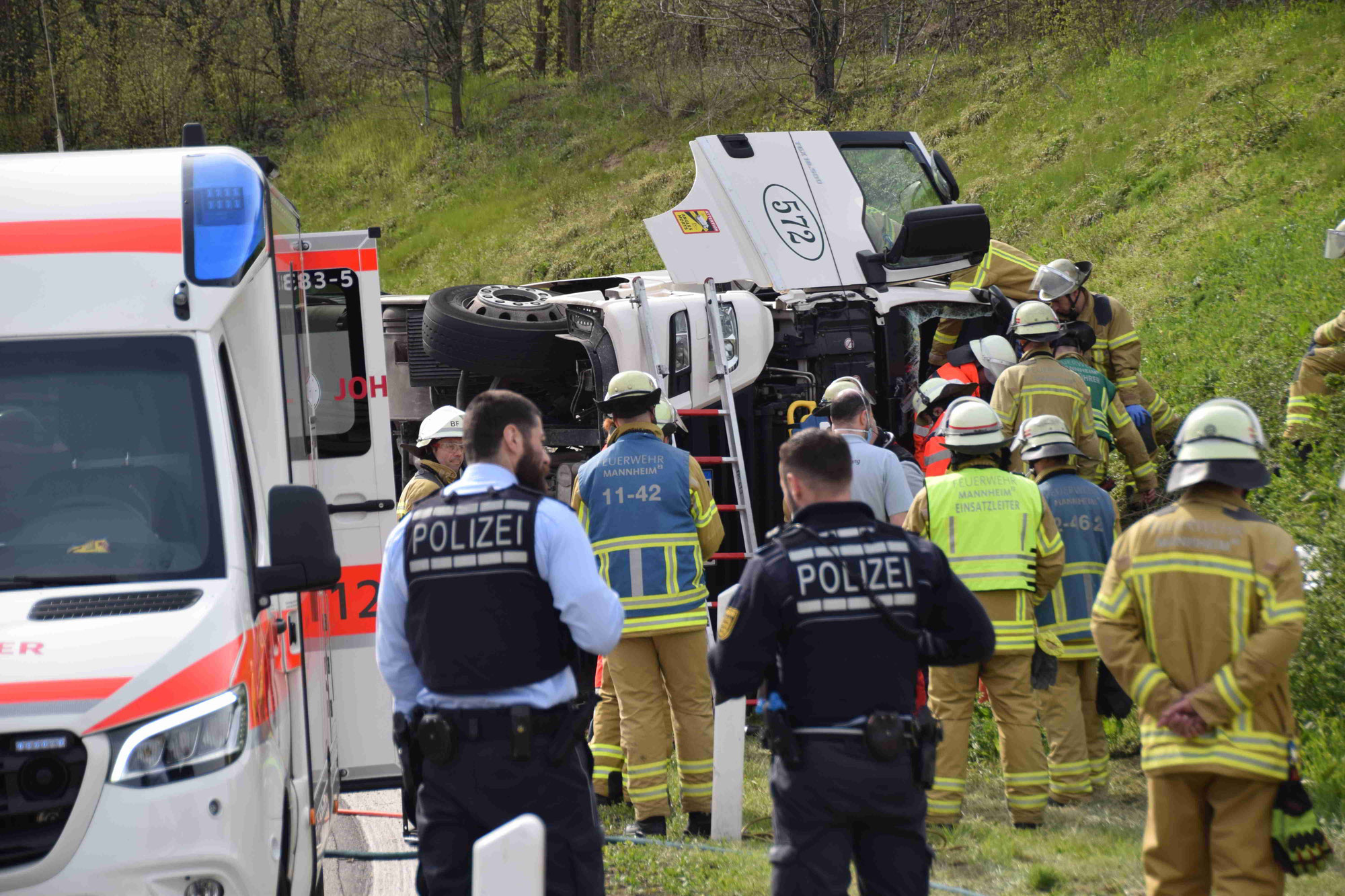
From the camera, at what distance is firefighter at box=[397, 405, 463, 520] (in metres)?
6.52

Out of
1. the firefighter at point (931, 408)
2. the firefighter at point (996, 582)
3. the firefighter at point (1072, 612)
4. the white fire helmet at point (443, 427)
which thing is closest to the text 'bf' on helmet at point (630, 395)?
the white fire helmet at point (443, 427)

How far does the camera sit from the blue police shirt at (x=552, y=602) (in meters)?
3.66

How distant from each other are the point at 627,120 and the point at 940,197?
55.9 feet

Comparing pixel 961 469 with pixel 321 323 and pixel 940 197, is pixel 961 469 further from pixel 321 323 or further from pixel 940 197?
pixel 940 197

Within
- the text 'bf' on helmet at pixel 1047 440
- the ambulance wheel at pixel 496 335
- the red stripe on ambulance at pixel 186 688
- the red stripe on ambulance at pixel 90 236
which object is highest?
the ambulance wheel at pixel 496 335

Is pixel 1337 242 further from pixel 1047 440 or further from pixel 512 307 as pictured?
pixel 512 307

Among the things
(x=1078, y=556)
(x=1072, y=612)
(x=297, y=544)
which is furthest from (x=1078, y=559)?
(x=297, y=544)

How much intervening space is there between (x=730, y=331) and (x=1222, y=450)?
4183 mm

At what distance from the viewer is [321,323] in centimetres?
578

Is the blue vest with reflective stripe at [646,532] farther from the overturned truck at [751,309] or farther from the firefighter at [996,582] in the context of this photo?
the overturned truck at [751,309]

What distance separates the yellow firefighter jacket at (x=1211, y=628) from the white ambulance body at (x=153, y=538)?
2.35 m

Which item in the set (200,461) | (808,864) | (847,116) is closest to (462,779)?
(808,864)

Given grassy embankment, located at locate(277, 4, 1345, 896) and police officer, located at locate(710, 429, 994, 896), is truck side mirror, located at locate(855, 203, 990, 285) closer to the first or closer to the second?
grassy embankment, located at locate(277, 4, 1345, 896)

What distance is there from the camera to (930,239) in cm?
887
